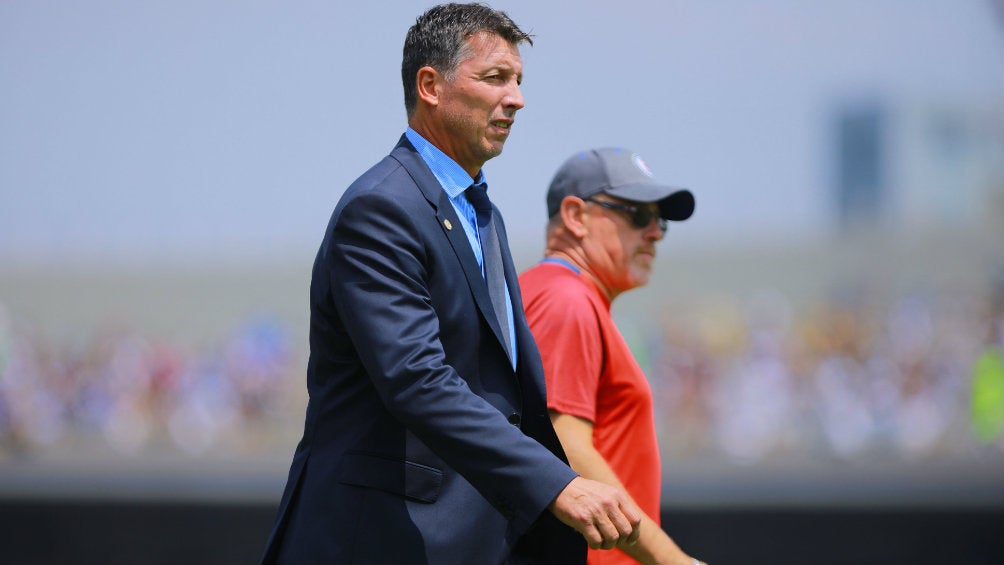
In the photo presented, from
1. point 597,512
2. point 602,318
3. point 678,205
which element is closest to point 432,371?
point 597,512

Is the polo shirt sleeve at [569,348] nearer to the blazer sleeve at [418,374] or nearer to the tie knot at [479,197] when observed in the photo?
the tie knot at [479,197]

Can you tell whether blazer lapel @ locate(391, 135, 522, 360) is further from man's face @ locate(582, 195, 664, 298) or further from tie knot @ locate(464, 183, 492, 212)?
man's face @ locate(582, 195, 664, 298)

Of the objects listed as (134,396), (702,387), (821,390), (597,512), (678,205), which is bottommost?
(134,396)

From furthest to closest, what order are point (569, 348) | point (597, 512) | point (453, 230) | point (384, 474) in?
point (569, 348) → point (453, 230) → point (384, 474) → point (597, 512)

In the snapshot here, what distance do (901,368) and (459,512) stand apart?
22.2m

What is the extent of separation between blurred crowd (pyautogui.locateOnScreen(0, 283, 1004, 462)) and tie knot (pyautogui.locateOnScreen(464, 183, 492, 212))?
18.3 meters

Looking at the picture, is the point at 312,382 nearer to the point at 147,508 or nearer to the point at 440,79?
the point at 440,79

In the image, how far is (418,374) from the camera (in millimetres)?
2596

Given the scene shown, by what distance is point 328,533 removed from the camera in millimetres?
2715

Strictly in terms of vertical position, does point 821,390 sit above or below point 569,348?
below

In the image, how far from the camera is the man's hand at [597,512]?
2.60m

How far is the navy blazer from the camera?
262cm

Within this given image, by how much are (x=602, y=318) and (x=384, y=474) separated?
3.30 feet

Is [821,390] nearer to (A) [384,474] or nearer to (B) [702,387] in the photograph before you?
(B) [702,387]
